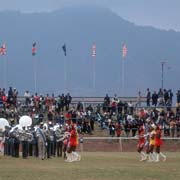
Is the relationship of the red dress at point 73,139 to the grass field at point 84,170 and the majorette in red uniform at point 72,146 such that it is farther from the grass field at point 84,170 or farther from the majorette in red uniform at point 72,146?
the grass field at point 84,170

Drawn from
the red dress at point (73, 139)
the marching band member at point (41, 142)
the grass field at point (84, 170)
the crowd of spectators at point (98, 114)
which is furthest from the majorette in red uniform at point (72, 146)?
the crowd of spectators at point (98, 114)

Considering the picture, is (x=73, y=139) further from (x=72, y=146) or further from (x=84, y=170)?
(x=84, y=170)

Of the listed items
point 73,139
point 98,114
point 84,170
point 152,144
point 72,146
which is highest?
point 98,114

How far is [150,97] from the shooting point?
2591 inches

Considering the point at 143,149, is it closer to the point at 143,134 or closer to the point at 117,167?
the point at 143,134

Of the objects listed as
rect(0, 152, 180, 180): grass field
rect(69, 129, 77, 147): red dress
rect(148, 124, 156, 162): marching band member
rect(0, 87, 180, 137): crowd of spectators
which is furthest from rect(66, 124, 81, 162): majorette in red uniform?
rect(0, 87, 180, 137): crowd of spectators

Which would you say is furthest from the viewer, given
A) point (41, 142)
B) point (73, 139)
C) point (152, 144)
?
point (41, 142)

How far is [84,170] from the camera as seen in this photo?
3103 centimetres

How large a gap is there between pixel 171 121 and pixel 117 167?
24.1 m

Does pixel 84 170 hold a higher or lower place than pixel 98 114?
lower

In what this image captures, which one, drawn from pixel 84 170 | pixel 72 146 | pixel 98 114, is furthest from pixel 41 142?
pixel 98 114

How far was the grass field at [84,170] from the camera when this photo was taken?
27862mm

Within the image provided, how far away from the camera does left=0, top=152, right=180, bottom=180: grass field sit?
1097 inches

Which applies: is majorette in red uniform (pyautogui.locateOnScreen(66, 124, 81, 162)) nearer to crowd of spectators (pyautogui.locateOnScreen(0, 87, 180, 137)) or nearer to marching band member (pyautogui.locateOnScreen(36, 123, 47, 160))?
marching band member (pyautogui.locateOnScreen(36, 123, 47, 160))
